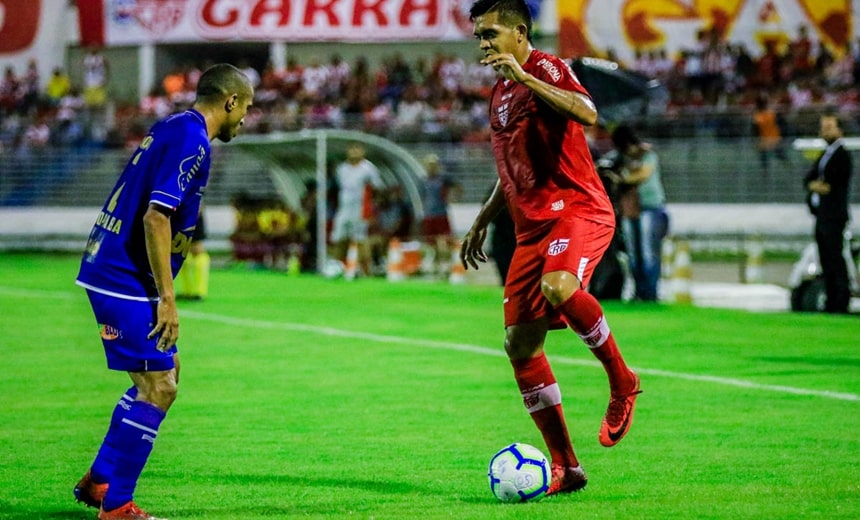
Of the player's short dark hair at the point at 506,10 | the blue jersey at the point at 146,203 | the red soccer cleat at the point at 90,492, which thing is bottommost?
the red soccer cleat at the point at 90,492

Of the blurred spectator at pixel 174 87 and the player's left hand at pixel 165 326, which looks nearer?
the player's left hand at pixel 165 326

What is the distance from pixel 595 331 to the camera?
22.1ft

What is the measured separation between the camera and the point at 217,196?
3506 centimetres

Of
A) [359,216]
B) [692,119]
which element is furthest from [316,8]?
[359,216]

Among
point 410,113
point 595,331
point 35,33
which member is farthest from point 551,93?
point 35,33

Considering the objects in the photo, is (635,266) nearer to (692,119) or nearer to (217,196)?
(692,119)

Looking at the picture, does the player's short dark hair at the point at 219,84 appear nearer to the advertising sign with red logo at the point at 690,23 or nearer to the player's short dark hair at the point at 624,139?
the player's short dark hair at the point at 624,139

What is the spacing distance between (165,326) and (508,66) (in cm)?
194

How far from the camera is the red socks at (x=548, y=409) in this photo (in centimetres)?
689

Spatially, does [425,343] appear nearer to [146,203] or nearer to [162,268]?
[146,203]

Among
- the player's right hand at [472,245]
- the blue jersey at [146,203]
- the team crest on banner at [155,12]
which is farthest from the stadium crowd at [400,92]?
the blue jersey at [146,203]

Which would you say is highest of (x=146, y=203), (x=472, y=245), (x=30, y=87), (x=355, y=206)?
(x=146, y=203)

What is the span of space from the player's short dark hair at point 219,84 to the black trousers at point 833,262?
11435 millimetres

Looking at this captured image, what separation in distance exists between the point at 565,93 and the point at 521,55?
0.42 metres
